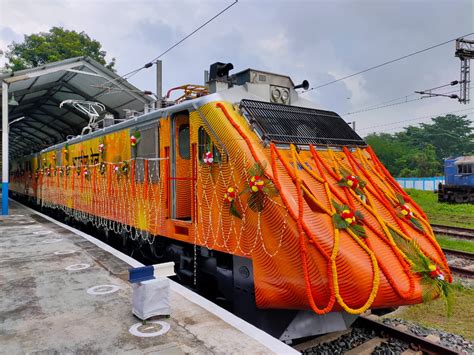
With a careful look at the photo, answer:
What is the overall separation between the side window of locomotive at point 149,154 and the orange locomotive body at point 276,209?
0.07ft

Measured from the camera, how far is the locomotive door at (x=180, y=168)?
6.13 meters

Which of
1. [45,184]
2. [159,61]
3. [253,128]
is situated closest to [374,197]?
[253,128]

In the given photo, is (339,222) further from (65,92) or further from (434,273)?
(65,92)

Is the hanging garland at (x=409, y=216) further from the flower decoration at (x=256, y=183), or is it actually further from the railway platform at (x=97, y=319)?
the railway platform at (x=97, y=319)

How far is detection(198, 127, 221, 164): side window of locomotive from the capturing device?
498cm

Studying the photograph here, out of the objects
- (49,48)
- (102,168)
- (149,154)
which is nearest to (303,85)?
(149,154)

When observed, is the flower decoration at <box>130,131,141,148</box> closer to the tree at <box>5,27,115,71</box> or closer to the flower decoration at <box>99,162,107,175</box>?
the flower decoration at <box>99,162,107,175</box>

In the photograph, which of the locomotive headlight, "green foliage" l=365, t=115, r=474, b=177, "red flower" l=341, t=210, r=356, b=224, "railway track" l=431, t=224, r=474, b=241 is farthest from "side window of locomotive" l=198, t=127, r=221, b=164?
"green foliage" l=365, t=115, r=474, b=177

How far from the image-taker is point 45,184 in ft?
56.9

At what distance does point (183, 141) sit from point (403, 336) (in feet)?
13.7

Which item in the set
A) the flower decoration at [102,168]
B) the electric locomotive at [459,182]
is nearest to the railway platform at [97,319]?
the flower decoration at [102,168]

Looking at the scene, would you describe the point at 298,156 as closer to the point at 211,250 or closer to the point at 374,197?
the point at 374,197

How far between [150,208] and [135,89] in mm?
10702

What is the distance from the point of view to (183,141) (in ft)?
20.6
